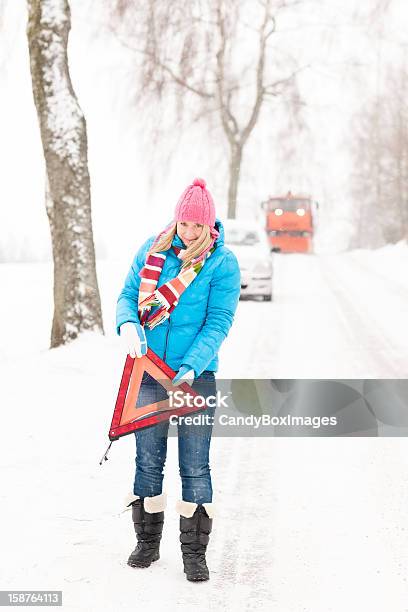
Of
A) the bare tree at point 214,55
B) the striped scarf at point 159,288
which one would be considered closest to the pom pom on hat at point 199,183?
the striped scarf at point 159,288

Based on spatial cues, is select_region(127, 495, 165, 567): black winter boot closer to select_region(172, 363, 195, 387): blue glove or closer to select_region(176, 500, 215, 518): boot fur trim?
select_region(176, 500, 215, 518): boot fur trim

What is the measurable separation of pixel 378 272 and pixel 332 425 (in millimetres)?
18105

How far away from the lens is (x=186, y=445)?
13.2 feet

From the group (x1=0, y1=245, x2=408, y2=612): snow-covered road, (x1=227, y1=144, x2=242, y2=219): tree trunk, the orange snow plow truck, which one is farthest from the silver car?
the orange snow plow truck

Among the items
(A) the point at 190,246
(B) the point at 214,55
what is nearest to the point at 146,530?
(A) the point at 190,246

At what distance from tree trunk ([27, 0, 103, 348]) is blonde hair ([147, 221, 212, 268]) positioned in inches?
264

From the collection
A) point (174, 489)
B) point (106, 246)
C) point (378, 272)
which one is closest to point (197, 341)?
point (174, 489)

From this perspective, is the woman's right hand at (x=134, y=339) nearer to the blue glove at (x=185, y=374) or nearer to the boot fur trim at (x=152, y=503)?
the blue glove at (x=185, y=374)

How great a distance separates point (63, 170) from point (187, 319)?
686cm

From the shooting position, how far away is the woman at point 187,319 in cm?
395

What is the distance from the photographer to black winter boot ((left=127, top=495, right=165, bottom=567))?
13.4ft

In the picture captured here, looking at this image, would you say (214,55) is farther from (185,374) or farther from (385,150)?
(385,150)

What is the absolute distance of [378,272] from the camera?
2469 cm

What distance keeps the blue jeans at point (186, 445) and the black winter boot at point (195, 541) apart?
0.23ft
